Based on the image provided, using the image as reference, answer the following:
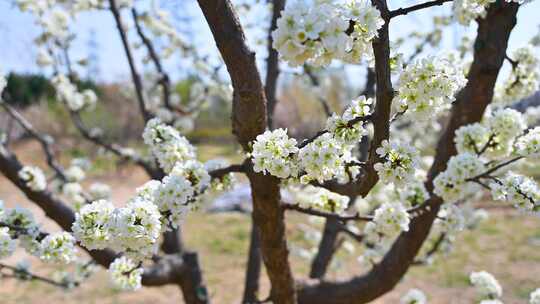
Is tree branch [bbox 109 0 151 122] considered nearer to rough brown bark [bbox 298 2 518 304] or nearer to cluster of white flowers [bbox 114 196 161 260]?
rough brown bark [bbox 298 2 518 304]

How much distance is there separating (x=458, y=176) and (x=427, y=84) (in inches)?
34.7

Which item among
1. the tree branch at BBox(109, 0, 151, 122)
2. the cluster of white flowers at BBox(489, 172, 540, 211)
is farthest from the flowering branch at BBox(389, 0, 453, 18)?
the tree branch at BBox(109, 0, 151, 122)

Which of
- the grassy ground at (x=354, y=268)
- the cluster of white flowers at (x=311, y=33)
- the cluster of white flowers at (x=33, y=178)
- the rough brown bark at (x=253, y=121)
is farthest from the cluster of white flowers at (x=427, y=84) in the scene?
the grassy ground at (x=354, y=268)

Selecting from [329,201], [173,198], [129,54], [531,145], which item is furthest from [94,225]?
[129,54]

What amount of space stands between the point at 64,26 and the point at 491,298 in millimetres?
4597

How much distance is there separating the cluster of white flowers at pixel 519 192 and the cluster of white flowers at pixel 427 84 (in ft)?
2.15

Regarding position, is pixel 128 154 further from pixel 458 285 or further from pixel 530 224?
pixel 530 224

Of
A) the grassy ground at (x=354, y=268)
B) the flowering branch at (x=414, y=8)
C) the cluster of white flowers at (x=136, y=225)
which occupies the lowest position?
the cluster of white flowers at (x=136, y=225)

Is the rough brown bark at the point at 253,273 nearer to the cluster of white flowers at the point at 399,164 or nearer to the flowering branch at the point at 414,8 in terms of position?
the cluster of white flowers at the point at 399,164

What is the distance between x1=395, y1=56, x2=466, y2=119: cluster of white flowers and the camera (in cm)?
143

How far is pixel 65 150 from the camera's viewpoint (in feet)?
62.0

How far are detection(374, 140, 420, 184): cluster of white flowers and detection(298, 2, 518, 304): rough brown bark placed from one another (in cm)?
98

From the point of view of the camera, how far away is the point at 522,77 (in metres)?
2.77

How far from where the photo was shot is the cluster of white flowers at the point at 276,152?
4.97 feet
